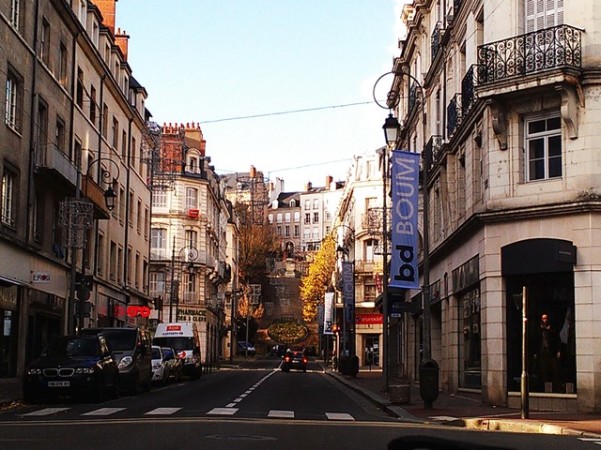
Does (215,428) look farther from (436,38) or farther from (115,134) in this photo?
(115,134)

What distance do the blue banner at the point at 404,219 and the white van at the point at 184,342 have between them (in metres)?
15.9

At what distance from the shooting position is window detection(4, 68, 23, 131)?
102 feet

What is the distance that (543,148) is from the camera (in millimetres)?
23672

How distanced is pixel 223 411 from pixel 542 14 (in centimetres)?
1254

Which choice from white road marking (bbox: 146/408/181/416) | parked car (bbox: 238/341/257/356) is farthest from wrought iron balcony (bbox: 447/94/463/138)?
parked car (bbox: 238/341/257/356)

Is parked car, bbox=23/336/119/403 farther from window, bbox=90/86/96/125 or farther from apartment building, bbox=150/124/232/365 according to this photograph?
apartment building, bbox=150/124/232/365

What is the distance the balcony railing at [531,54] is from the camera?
73.8ft

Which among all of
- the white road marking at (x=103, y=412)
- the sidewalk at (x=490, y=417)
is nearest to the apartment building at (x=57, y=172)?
the white road marking at (x=103, y=412)

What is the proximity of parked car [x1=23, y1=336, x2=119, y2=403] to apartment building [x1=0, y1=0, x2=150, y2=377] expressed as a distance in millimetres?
6730

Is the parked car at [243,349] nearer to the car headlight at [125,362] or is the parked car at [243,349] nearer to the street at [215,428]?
the car headlight at [125,362]

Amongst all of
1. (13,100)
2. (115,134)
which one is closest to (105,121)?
(115,134)

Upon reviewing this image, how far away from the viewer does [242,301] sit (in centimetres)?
11988

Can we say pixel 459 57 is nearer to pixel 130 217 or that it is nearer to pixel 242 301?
pixel 130 217

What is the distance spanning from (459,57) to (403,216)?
17.3 ft
